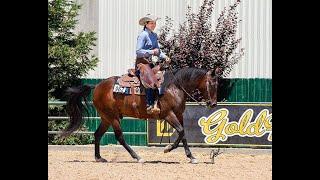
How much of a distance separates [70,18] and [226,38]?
14.3 ft

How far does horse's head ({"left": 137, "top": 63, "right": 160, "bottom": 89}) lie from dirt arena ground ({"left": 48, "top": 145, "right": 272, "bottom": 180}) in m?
1.53

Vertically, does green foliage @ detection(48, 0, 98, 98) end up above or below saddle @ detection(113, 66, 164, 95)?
above

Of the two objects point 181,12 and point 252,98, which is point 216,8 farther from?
point 252,98

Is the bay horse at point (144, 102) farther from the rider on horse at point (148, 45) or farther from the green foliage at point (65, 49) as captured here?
the green foliage at point (65, 49)

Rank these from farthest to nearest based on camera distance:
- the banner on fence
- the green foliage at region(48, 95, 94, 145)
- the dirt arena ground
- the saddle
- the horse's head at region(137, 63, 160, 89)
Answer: the green foliage at region(48, 95, 94, 145) → the banner on fence → the saddle → the horse's head at region(137, 63, 160, 89) → the dirt arena ground

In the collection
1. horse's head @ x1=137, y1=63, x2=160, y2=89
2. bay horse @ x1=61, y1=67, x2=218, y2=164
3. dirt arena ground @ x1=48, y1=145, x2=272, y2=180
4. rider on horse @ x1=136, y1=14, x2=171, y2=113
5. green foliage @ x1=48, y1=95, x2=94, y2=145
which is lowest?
dirt arena ground @ x1=48, y1=145, x2=272, y2=180

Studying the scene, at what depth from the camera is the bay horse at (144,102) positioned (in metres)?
16.2

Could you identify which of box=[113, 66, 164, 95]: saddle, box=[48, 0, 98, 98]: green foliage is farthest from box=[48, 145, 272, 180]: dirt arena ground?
box=[48, 0, 98, 98]: green foliage

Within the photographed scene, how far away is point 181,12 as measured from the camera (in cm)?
2402

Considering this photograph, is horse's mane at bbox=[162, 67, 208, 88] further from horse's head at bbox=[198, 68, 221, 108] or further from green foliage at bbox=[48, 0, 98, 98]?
green foliage at bbox=[48, 0, 98, 98]

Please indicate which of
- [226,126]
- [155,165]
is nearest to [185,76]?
[155,165]

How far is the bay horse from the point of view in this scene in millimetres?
16234

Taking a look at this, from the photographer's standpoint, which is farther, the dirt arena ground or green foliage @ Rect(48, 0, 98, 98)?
green foliage @ Rect(48, 0, 98, 98)
